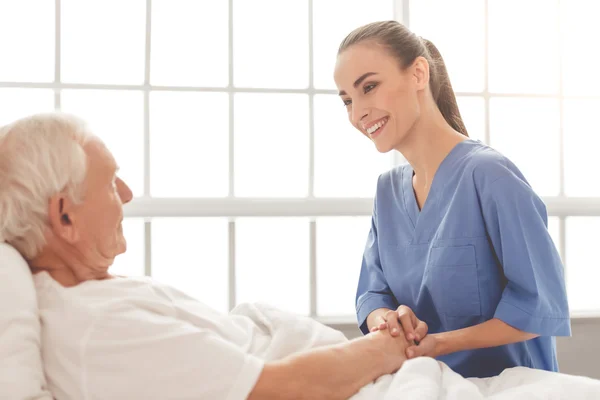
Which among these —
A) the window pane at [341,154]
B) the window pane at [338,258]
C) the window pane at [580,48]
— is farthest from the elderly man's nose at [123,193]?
the window pane at [580,48]

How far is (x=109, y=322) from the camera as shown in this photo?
109cm

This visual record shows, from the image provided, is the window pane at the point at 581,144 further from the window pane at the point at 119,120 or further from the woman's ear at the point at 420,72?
the window pane at the point at 119,120

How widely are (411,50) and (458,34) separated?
1355mm

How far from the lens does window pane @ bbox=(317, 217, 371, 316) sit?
322 cm

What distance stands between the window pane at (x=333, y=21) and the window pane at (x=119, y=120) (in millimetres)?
906

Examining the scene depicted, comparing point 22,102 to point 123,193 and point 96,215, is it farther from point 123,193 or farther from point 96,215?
point 96,215

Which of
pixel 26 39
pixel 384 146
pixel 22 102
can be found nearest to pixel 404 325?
pixel 384 146

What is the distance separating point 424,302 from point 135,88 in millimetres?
1541

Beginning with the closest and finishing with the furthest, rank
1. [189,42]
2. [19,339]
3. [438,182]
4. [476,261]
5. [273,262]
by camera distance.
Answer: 1. [19,339]
2. [476,261]
3. [438,182]
4. [189,42]
5. [273,262]

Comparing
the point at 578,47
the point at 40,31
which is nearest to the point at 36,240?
the point at 40,31

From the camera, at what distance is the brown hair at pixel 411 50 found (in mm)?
1794

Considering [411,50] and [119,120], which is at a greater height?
[411,50]

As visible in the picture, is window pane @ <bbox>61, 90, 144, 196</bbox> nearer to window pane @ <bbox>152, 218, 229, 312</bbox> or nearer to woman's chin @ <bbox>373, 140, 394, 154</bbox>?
window pane @ <bbox>152, 218, 229, 312</bbox>

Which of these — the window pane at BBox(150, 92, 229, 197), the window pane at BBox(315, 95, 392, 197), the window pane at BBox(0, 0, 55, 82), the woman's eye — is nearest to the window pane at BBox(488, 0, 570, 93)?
the window pane at BBox(315, 95, 392, 197)
